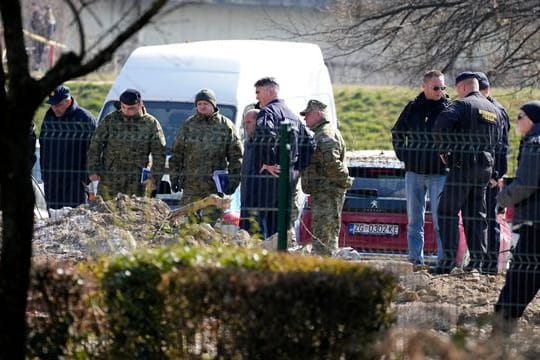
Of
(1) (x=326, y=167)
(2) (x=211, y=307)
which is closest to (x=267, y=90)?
(1) (x=326, y=167)

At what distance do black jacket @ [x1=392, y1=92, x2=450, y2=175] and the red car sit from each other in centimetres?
52

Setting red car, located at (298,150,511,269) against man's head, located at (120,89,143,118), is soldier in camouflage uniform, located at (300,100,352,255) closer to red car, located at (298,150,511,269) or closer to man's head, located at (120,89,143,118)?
red car, located at (298,150,511,269)

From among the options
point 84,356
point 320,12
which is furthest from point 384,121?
point 84,356

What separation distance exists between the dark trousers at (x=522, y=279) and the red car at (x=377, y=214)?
2862 mm

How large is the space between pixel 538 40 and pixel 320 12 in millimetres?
3545

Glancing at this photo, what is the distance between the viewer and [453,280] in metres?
10.6

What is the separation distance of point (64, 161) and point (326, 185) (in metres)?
2.49

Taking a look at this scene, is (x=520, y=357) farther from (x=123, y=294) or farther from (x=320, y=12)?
(x=320, y=12)

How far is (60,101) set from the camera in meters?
12.7

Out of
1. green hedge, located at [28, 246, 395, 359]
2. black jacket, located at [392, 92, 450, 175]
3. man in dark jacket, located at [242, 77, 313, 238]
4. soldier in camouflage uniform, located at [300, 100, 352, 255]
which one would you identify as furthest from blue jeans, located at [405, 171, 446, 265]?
green hedge, located at [28, 246, 395, 359]

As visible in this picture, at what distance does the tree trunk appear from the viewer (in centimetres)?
637

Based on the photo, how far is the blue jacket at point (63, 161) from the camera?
36.1ft

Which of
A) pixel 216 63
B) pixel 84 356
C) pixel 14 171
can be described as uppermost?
pixel 216 63

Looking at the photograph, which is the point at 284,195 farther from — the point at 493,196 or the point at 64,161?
the point at 493,196
